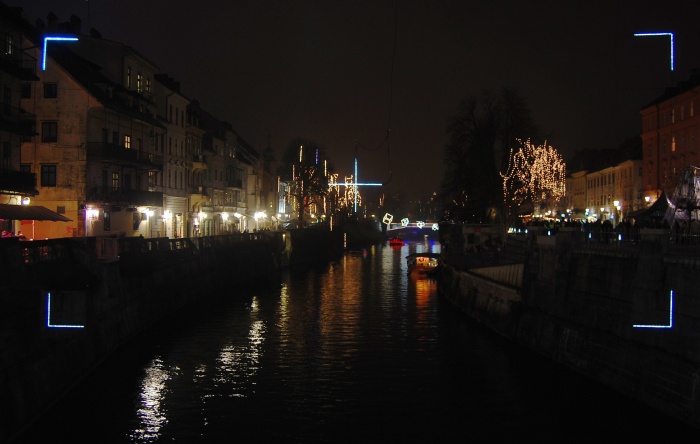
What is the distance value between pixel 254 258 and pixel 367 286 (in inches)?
457

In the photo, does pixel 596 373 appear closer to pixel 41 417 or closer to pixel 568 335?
pixel 568 335

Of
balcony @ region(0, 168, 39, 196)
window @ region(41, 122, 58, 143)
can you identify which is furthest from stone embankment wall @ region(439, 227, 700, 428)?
window @ region(41, 122, 58, 143)

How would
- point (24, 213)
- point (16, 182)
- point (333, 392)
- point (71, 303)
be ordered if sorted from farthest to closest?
point (16, 182), point (24, 213), point (333, 392), point (71, 303)

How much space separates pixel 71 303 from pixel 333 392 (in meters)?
8.14

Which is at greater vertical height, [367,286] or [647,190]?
[647,190]

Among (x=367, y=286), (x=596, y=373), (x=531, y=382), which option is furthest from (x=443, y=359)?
(x=367, y=286)

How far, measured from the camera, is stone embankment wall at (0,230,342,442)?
1902 centimetres

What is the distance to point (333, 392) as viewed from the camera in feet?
79.7

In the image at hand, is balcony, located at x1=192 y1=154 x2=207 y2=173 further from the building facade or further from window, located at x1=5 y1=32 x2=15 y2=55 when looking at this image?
window, located at x1=5 y1=32 x2=15 y2=55

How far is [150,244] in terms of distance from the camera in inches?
1553

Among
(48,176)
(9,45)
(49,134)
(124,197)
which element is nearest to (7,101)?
(9,45)

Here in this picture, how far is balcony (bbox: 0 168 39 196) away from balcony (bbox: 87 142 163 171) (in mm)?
7607

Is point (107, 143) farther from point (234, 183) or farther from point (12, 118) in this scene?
point (234, 183)
